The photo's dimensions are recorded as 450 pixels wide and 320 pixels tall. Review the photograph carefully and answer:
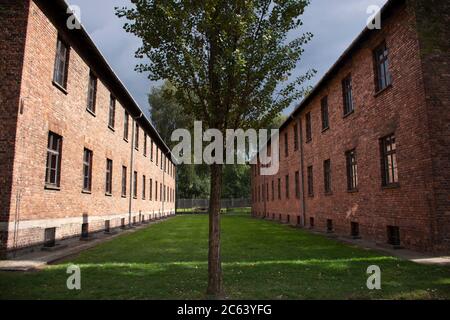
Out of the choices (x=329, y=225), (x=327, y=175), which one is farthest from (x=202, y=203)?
(x=329, y=225)

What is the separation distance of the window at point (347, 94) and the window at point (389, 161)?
3.19 meters

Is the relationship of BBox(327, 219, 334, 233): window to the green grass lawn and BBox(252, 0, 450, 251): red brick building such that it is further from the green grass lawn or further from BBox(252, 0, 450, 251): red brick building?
the green grass lawn

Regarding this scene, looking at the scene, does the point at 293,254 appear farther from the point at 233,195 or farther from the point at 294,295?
the point at 233,195

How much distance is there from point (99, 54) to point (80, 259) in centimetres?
819

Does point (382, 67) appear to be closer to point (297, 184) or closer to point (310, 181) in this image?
point (310, 181)

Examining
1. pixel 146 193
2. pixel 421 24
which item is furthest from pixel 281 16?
pixel 146 193

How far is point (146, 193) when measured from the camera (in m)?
26.4

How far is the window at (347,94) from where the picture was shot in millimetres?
14453

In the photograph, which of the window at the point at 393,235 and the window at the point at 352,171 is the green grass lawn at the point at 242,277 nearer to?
the window at the point at 393,235

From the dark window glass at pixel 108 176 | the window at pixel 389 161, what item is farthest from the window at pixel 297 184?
the dark window glass at pixel 108 176

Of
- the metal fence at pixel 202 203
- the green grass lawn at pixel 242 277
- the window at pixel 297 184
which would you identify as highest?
the window at pixel 297 184

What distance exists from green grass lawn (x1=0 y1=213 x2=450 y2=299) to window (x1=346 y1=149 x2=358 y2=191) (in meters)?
4.58

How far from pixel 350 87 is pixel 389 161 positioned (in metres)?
4.42
